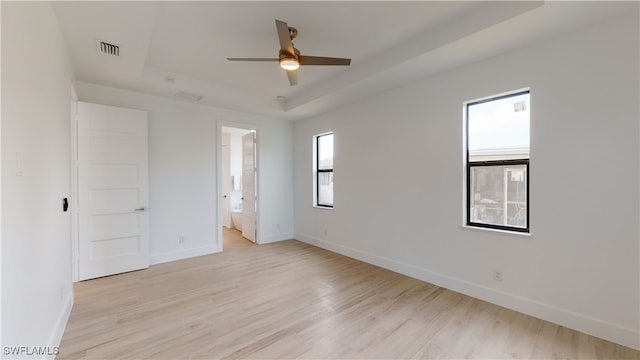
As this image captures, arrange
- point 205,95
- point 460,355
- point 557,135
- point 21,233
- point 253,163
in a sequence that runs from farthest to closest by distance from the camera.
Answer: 1. point 253,163
2. point 205,95
3. point 557,135
4. point 460,355
5. point 21,233

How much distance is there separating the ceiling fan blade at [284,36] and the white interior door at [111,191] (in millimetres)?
2770

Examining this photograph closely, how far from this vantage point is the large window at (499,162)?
276cm

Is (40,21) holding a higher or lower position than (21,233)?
higher

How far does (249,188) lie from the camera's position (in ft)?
18.8

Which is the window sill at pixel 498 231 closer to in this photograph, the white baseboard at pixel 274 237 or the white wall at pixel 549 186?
the white wall at pixel 549 186

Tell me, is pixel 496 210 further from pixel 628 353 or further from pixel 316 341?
pixel 316 341

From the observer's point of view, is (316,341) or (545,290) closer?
(316,341)

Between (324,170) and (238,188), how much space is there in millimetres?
3258

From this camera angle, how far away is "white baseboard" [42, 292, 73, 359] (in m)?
1.94

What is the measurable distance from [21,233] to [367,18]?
9.60ft

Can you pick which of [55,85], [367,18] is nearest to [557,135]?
[367,18]

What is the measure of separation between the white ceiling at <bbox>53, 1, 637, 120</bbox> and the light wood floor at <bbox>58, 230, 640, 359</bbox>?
2.59 meters

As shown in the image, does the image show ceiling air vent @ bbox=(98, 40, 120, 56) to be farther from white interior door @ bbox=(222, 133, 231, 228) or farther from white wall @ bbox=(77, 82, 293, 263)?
white interior door @ bbox=(222, 133, 231, 228)

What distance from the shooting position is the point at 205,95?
4191mm
